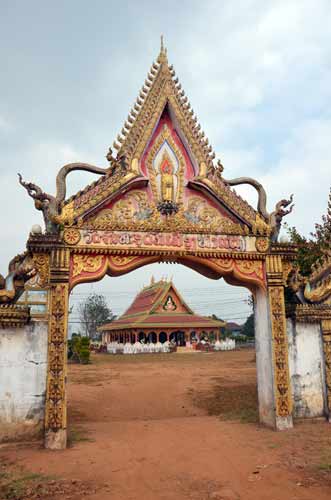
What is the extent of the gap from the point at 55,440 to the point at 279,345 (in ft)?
15.3

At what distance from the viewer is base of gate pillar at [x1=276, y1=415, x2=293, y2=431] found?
26.5 ft

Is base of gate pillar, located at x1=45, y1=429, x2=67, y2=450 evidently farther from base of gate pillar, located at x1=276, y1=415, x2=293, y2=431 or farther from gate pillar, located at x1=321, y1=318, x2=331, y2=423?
gate pillar, located at x1=321, y1=318, x2=331, y2=423

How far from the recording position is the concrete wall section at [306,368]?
8.57 meters

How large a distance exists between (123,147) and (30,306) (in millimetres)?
3789

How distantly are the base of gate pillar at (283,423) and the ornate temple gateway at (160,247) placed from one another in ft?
0.06

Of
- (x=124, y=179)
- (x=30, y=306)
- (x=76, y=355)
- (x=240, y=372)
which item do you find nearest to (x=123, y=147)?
(x=124, y=179)

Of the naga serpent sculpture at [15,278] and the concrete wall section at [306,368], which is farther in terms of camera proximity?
the concrete wall section at [306,368]

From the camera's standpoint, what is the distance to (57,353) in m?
7.41

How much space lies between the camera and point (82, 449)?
689 centimetres

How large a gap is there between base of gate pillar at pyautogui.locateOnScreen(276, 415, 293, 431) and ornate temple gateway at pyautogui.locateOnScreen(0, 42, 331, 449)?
0.06 feet

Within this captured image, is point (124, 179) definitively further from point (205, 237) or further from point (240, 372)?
point (240, 372)

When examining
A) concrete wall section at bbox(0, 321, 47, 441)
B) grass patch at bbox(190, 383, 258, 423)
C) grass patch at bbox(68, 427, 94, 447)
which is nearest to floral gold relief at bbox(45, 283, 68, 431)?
concrete wall section at bbox(0, 321, 47, 441)

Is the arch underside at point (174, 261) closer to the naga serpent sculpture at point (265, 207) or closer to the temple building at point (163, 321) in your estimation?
the naga serpent sculpture at point (265, 207)

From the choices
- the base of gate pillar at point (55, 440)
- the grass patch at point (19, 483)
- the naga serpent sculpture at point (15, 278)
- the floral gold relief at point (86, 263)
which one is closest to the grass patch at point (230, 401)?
the base of gate pillar at point (55, 440)
